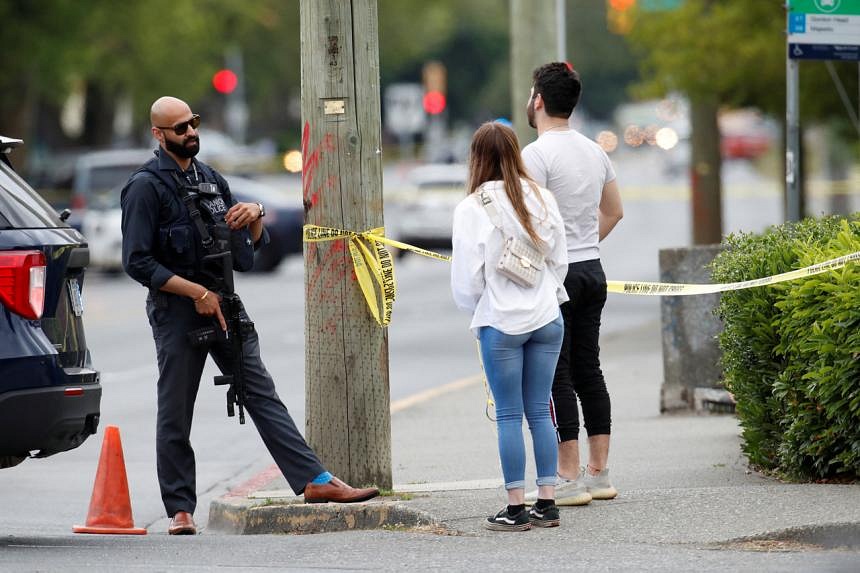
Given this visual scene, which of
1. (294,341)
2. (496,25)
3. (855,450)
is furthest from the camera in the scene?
(496,25)

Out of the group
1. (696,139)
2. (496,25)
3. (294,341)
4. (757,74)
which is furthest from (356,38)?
(496,25)

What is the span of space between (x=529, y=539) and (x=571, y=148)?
176 centimetres

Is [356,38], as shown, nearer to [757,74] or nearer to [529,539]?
[529,539]

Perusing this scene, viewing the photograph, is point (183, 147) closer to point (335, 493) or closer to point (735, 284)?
point (335, 493)

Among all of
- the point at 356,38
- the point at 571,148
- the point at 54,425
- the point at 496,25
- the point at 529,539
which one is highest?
the point at 496,25

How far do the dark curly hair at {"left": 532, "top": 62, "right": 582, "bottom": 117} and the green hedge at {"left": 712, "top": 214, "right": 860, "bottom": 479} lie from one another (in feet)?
4.19

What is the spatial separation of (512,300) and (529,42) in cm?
690

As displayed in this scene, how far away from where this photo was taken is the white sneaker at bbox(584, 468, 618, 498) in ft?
24.8

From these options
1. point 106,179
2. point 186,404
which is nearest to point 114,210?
point 106,179

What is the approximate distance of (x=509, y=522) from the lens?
6.89 meters

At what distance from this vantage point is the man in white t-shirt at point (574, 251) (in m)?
7.34

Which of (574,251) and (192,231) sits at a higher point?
(192,231)

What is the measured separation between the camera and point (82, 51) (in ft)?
123

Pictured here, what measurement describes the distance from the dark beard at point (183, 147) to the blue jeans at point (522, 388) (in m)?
1.62
